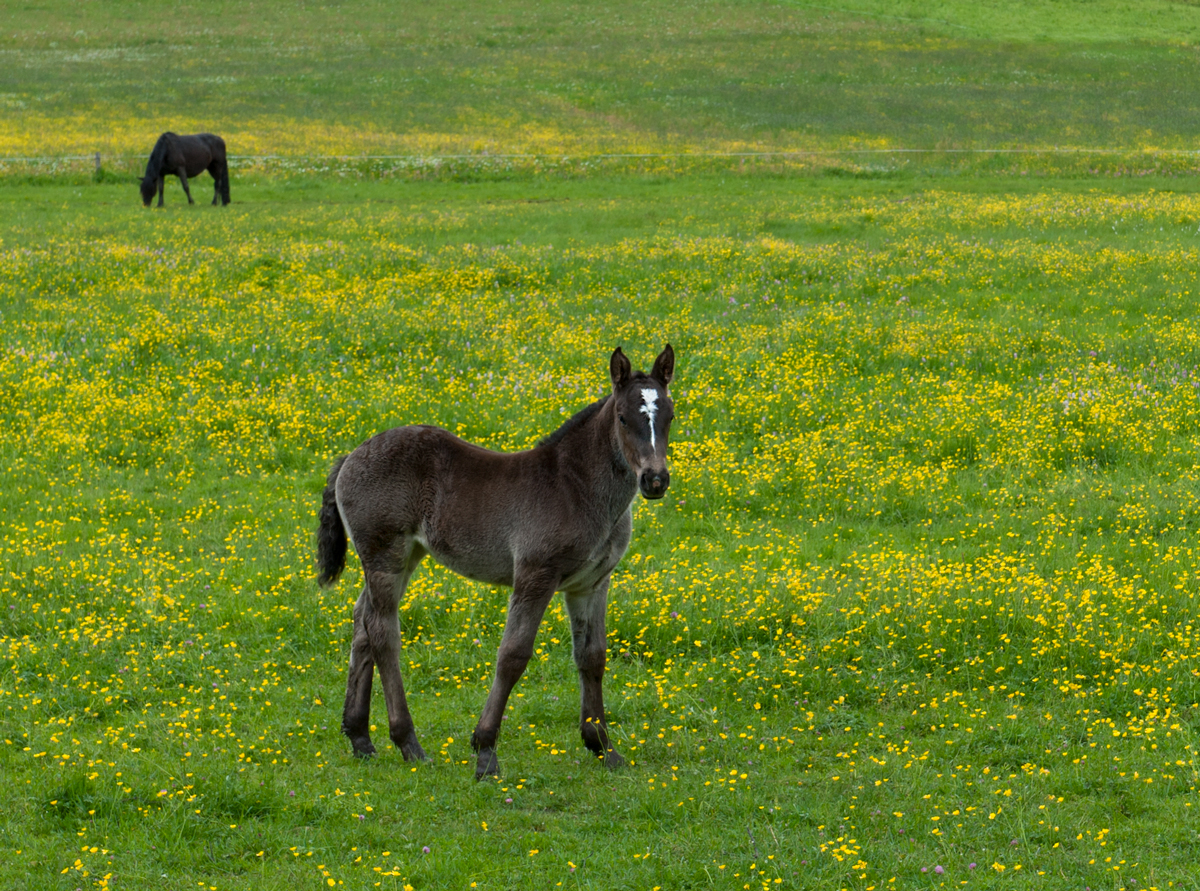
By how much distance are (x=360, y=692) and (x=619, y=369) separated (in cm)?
318

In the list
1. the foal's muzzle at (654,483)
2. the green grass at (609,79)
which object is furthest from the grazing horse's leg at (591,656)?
the green grass at (609,79)

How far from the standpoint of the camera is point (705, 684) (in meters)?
9.80

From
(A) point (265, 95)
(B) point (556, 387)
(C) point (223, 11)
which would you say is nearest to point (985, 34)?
(A) point (265, 95)

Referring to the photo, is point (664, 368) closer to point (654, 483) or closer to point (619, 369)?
point (619, 369)

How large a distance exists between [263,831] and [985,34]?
84699 millimetres

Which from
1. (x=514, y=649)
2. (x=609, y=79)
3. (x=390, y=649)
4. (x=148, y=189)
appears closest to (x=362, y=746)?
(x=390, y=649)

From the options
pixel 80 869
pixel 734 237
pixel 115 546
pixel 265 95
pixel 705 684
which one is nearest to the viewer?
pixel 80 869

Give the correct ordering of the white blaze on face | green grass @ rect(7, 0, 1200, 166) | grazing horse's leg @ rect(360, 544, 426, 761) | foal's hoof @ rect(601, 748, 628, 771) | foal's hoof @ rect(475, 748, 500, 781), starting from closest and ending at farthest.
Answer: the white blaze on face → foal's hoof @ rect(475, 748, 500, 781) → foal's hoof @ rect(601, 748, 628, 771) → grazing horse's leg @ rect(360, 544, 426, 761) → green grass @ rect(7, 0, 1200, 166)

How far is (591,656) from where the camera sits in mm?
8602

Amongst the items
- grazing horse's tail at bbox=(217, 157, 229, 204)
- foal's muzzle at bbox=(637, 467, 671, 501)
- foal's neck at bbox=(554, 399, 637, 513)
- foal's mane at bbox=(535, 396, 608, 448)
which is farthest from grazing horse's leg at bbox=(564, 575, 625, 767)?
grazing horse's tail at bbox=(217, 157, 229, 204)

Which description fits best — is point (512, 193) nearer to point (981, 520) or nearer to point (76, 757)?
point (981, 520)

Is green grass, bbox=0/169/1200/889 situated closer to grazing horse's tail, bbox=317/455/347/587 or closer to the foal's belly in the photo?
grazing horse's tail, bbox=317/455/347/587

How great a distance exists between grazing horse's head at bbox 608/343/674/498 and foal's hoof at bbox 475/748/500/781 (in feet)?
7.34

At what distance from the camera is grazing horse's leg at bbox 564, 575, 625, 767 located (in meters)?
8.59
